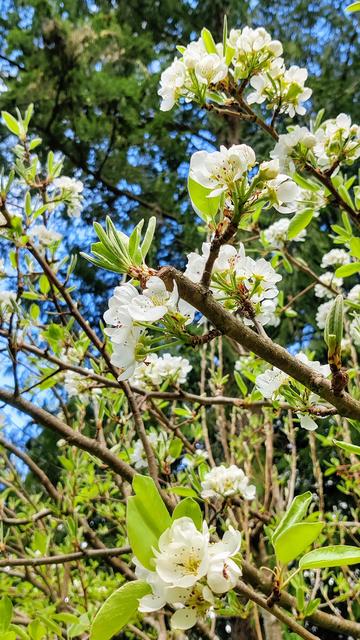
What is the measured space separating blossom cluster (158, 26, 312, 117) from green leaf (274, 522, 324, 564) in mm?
795

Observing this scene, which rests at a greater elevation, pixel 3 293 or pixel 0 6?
pixel 0 6

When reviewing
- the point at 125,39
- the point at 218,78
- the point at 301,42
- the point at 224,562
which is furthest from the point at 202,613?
the point at 301,42

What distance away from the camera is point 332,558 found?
527 mm

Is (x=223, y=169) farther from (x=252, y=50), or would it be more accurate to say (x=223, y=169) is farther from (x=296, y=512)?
(x=252, y=50)

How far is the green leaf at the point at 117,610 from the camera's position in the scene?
0.49 m

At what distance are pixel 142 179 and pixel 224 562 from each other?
595cm

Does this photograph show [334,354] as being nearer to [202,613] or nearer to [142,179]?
[202,613]

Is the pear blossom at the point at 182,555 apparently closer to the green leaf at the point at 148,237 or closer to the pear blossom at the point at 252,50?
the green leaf at the point at 148,237

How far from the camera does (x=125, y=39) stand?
230 inches

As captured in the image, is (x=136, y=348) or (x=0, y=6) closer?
(x=136, y=348)

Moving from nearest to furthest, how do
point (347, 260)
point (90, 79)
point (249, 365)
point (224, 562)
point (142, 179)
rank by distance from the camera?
point (224, 562), point (249, 365), point (347, 260), point (90, 79), point (142, 179)

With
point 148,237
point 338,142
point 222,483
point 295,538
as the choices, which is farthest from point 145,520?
point 222,483

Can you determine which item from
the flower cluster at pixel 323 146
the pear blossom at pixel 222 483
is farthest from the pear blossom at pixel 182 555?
the pear blossom at pixel 222 483

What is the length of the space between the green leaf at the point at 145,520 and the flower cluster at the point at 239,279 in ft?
0.89
